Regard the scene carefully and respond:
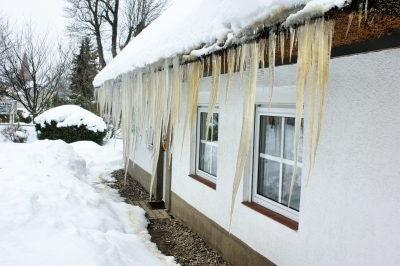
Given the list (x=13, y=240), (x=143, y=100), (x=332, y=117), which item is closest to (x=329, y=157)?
(x=332, y=117)

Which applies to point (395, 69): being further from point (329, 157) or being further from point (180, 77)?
point (180, 77)

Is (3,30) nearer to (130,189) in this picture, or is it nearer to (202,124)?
(130,189)

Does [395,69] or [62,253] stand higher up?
[395,69]

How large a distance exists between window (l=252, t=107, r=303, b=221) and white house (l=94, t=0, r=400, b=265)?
0.4 inches

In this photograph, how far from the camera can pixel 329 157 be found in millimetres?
2467

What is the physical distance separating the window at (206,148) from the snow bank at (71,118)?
380 inches

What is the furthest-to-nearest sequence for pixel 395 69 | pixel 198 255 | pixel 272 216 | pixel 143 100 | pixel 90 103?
pixel 90 103 < pixel 143 100 < pixel 198 255 < pixel 272 216 < pixel 395 69

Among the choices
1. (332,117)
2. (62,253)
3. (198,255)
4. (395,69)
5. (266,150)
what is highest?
(395,69)

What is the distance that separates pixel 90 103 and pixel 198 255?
14551 millimetres

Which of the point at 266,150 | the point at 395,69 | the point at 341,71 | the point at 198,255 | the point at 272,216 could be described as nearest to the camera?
the point at 395,69

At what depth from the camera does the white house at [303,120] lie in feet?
5.75

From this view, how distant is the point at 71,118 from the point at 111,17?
27.2 ft

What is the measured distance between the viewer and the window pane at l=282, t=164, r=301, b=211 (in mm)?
2986

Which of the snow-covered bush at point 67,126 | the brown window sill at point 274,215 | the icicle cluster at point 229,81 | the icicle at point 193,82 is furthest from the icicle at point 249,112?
the snow-covered bush at point 67,126
